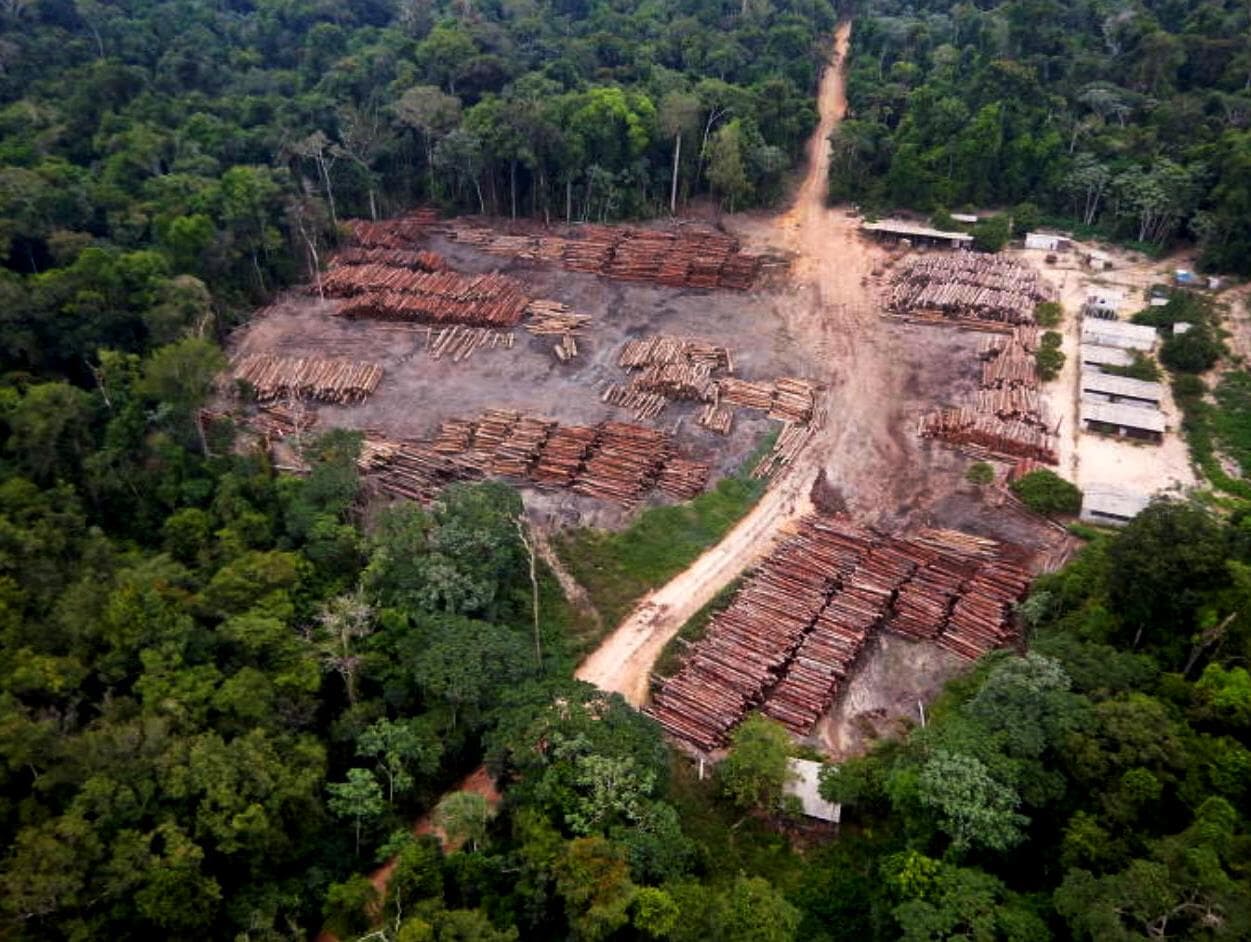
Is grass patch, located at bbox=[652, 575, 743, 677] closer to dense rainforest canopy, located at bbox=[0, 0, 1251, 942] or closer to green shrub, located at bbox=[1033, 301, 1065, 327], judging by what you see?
dense rainforest canopy, located at bbox=[0, 0, 1251, 942]

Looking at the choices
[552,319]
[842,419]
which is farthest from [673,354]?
[842,419]

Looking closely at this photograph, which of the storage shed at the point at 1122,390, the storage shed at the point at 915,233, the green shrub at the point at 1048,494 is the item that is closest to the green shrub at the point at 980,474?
the green shrub at the point at 1048,494

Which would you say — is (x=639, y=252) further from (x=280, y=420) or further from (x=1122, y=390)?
(x=1122, y=390)

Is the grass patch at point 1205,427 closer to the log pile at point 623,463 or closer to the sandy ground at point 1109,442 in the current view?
the sandy ground at point 1109,442

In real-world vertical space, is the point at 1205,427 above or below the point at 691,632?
above

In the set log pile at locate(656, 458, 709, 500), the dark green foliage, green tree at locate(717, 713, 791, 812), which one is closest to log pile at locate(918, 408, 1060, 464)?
the dark green foliage

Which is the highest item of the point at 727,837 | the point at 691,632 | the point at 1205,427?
the point at 1205,427
